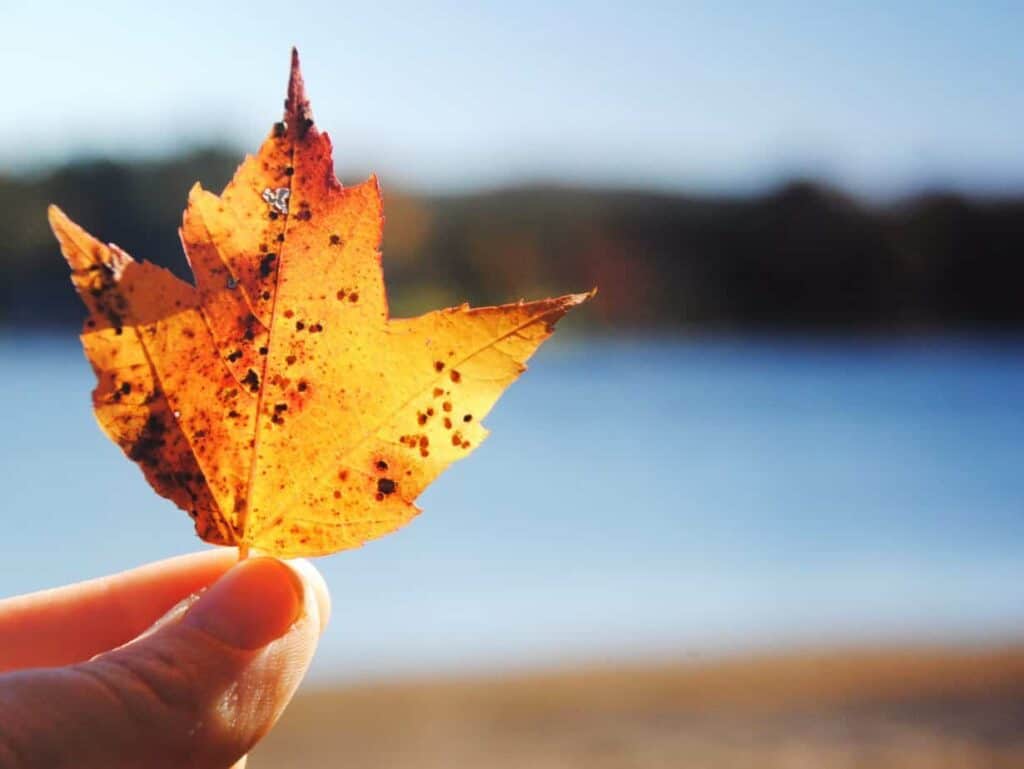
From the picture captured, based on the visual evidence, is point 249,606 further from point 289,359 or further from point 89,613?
point 89,613

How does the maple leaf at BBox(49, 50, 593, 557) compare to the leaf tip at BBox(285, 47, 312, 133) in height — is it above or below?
below

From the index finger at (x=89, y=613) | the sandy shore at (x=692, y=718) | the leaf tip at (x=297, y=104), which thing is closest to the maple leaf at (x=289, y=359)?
the leaf tip at (x=297, y=104)

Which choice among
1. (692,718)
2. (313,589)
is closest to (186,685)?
(313,589)

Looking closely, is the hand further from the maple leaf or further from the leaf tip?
the leaf tip

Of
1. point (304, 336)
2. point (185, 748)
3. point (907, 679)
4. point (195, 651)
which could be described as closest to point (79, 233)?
point (304, 336)

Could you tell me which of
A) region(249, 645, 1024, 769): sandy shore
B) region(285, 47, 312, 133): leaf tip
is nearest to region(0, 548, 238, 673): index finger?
region(285, 47, 312, 133): leaf tip

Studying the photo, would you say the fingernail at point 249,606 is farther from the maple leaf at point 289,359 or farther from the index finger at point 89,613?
the index finger at point 89,613

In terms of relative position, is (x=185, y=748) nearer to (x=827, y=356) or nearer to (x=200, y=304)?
(x=200, y=304)
